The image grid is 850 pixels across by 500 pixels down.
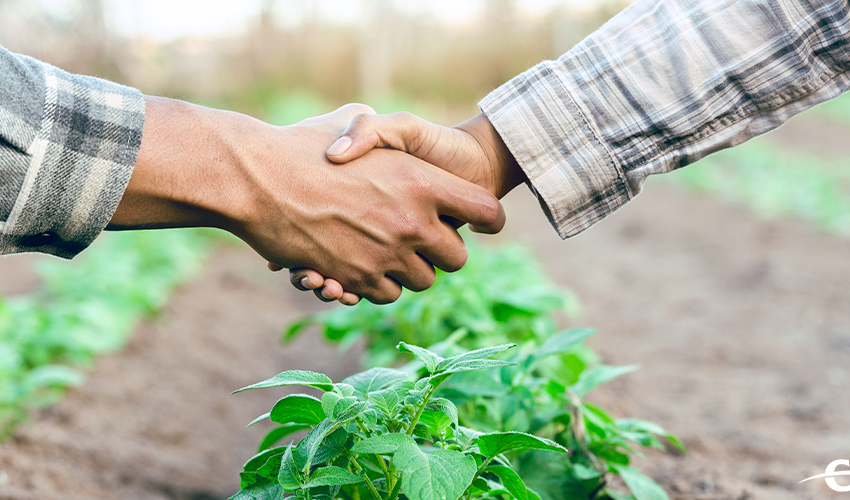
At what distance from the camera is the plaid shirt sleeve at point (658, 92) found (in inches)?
60.5

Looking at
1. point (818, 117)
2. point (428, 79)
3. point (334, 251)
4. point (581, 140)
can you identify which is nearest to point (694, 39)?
point (581, 140)

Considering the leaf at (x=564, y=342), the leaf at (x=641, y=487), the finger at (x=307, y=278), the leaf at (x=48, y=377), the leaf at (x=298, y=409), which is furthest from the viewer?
the leaf at (x=48, y=377)

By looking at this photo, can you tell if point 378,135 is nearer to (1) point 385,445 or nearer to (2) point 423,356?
(2) point 423,356

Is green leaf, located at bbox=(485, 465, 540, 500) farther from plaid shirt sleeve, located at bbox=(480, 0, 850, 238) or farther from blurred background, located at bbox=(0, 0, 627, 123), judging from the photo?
blurred background, located at bbox=(0, 0, 627, 123)

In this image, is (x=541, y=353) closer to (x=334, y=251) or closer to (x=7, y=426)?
(x=334, y=251)

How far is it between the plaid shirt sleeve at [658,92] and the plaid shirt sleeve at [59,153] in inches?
37.6

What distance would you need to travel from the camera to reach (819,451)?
2.14 m

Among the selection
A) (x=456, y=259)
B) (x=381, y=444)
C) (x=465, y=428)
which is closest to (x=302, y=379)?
(x=381, y=444)

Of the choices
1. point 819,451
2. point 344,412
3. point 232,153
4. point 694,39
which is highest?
point 232,153

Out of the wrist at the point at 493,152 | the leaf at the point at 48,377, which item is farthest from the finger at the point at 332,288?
the leaf at the point at 48,377

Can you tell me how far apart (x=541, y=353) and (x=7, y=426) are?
5.87ft

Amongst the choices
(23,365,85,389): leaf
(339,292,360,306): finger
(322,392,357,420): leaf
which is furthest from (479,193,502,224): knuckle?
(23,365,85,389): leaf

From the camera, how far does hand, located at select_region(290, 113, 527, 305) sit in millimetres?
1815

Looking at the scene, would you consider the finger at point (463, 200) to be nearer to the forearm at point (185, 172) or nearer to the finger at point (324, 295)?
the finger at point (324, 295)
